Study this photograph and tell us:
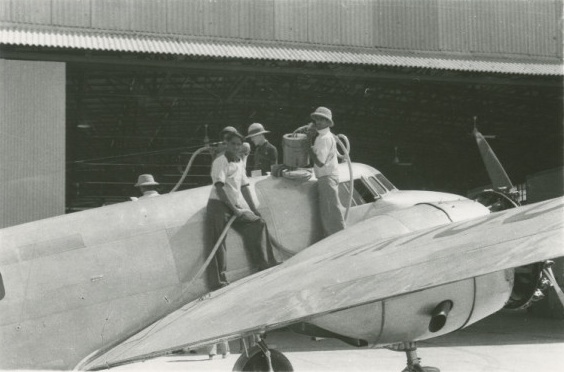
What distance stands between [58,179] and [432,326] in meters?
9.18

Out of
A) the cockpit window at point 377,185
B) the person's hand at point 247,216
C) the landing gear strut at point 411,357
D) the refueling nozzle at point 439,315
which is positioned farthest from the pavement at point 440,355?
the refueling nozzle at point 439,315

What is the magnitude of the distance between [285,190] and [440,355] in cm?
659

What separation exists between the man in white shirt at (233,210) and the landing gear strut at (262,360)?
28.7 inches

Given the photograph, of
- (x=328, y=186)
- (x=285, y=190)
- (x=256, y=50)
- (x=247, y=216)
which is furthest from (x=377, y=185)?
(x=256, y=50)

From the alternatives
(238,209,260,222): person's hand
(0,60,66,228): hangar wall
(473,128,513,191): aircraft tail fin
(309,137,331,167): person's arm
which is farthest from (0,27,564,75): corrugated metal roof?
(238,209,260,222): person's hand

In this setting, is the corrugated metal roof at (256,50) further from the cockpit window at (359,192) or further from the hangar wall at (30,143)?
the cockpit window at (359,192)

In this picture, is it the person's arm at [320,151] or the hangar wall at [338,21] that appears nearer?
the person's arm at [320,151]

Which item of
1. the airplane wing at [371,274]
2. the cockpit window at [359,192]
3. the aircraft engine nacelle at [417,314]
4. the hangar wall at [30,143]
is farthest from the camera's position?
the hangar wall at [30,143]

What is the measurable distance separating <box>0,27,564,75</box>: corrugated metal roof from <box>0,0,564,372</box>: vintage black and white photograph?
0.05 m

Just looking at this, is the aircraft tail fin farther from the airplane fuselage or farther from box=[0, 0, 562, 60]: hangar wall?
box=[0, 0, 562, 60]: hangar wall

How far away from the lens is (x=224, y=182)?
7.15 metres

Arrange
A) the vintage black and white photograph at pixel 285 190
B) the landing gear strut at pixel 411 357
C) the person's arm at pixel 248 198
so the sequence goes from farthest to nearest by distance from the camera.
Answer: the person's arm at pixel 248 198, the landing gear strut at pixel 411 357, the vintage black and white photograph at pixel 285 190

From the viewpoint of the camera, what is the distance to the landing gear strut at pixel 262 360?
6754mm

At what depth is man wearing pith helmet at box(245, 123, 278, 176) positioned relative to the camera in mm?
8711
